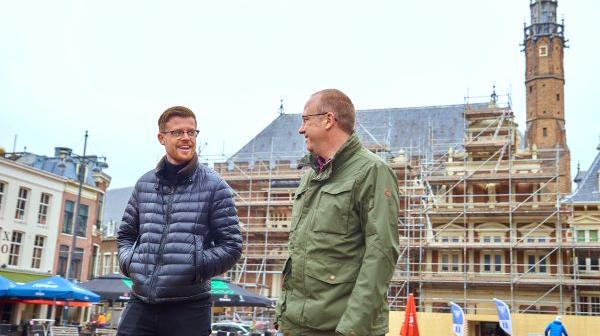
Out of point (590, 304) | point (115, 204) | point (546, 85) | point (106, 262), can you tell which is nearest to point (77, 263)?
point (106, 262)

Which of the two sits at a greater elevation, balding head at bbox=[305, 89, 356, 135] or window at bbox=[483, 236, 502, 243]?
window at bbox=[483, 236, 502, 243]

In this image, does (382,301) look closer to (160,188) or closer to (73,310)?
(160,188)

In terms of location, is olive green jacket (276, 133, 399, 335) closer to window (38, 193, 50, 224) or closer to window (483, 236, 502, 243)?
window (38, 193, 50, 224)

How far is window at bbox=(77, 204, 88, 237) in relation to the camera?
106 ft

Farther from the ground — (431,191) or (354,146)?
(431,191)

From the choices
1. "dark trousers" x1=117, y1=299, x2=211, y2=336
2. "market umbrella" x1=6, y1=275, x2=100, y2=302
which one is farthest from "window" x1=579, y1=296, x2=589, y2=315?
"dark trousers" x1=117, y1=299, x2=211, y2=336

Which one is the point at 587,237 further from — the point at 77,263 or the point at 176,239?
the point at 176,239

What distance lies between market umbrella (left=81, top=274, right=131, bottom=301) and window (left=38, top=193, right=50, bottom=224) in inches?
689

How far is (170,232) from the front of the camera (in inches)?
153

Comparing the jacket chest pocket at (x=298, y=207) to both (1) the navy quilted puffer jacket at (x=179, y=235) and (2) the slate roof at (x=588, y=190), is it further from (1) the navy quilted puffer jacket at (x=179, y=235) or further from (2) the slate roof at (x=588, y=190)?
(2) the slate roof at (x=588, y=190)

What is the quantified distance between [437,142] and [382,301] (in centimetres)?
4255

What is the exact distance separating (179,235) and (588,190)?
35.2 metres

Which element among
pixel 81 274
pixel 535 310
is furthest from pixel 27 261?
pixel 535 310

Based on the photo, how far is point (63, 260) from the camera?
31203 mm
